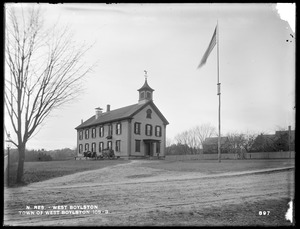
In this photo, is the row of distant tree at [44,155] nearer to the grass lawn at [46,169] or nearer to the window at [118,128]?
the grass lawn at [46,169]

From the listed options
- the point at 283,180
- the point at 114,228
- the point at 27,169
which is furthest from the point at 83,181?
the point at 283,180

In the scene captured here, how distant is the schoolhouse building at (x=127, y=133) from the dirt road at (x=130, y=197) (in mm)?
1270

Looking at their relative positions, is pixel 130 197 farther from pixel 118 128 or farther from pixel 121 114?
pixel 118 128

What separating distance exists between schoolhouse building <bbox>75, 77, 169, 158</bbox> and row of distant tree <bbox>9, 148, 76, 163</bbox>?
97cm

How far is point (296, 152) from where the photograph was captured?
4.38 meters

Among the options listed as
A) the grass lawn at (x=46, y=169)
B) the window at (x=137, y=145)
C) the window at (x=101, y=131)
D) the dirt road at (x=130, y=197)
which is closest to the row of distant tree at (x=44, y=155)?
the grass lawn at (x=46, y=169)

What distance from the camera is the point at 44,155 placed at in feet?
20.0

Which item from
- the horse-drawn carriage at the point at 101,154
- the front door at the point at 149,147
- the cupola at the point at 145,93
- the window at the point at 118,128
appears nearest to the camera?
the cupola at the point at 145,93

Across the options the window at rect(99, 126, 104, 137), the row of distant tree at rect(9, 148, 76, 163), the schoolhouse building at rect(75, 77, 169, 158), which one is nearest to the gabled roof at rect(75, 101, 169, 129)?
the schoolhouse building at rect(75, 77, 169, 158)

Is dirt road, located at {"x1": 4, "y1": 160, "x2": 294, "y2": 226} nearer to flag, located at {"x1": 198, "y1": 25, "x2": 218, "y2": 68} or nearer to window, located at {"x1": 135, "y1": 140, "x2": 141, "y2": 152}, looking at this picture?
window, located at {"x1": 135, "y1": 140, "x2": 141, "y2": 152}

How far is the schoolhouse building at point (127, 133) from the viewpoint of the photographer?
7.82 m

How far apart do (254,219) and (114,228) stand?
297 cm

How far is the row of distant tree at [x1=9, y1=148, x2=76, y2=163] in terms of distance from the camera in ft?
18.7

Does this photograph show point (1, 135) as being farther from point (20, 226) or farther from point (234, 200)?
point (234, 200)
